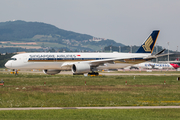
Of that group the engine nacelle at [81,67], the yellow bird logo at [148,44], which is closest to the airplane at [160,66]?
the yellow bird logo at [148,44]

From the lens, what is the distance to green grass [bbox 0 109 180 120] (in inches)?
712

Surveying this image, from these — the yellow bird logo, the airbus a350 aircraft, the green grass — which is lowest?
the green grass

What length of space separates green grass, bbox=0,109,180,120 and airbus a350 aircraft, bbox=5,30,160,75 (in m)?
33.8

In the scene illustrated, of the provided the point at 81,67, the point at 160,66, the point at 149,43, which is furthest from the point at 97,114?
the point at 160,66

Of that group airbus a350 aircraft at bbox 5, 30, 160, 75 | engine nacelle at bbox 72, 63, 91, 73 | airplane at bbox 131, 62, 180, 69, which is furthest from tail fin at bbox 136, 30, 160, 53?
airplane at bbox 131, 62, 180, 69

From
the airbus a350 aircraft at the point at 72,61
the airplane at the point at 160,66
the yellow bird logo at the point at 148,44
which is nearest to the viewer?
the airbus a350 aircraft at the point at 72,61

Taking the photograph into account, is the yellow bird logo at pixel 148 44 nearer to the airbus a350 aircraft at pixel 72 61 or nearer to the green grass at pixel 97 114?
the airbus a350 aircraft at pixel 72 61

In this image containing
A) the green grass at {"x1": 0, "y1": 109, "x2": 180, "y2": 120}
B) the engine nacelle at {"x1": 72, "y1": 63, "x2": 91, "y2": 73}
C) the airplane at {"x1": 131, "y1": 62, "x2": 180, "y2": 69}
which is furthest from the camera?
the airplane at {"x1": 131, "y1": 62, "x2": 180, "y2": 69}

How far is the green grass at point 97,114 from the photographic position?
59.4 ft

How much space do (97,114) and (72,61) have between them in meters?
38.4

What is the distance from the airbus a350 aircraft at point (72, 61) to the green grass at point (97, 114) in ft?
111

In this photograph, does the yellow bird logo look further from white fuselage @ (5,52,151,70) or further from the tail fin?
white fuselage @ (5,52,151,70)

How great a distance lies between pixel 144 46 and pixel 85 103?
41640 mm

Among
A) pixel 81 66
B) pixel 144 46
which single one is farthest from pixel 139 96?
pixel 144 46
